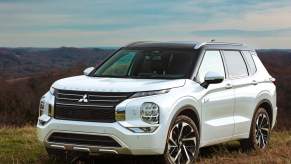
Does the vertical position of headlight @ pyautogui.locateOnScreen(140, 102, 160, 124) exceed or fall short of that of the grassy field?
it exceeds it

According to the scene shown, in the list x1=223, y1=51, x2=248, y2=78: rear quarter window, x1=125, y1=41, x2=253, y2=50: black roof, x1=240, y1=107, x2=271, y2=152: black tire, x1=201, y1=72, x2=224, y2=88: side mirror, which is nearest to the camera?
x1=201, y1=72, x2=224, y2=88: side mirror

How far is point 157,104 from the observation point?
749 cm

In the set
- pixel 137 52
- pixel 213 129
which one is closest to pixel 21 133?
pixel 137 52

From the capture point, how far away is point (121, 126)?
7438mm

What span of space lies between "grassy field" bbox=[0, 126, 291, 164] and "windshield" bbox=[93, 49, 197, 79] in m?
1.19

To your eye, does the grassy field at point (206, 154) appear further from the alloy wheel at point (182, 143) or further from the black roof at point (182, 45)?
the black roof at point (182, 45)

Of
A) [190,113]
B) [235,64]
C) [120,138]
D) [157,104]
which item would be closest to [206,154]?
[235,64]

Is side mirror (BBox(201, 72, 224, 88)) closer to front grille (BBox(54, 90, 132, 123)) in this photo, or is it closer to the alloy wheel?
the alloy wheel

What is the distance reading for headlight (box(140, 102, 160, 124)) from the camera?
745cm

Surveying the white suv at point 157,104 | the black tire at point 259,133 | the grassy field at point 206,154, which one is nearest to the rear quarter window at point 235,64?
the white suv at point 157,104

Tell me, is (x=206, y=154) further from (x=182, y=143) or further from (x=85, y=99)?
(x=85, y=99)

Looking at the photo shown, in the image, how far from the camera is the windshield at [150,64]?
28.2 ft

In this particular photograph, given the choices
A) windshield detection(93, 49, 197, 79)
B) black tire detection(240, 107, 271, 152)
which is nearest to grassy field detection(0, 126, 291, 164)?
black tire detection(240, 107, 271, 152)

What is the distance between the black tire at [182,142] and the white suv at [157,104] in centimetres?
1
